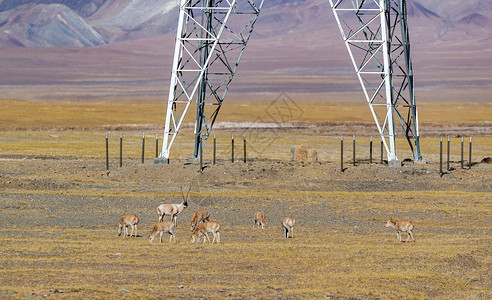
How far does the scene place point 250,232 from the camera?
22172 millimetres

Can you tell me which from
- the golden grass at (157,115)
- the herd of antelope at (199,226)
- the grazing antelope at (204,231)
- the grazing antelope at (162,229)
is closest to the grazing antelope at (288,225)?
the herd of antelope at (199,226)

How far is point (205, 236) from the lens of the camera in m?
21.0

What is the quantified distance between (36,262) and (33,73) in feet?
530

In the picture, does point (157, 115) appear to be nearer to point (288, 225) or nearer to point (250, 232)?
point (250, 232)

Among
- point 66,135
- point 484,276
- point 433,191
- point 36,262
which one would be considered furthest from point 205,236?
point 66,135

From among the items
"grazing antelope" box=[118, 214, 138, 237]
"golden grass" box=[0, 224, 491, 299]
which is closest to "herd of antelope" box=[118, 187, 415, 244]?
"grazing antelope" box=[118, 214, 138, 237]

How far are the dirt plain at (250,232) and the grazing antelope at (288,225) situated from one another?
0.99 ft

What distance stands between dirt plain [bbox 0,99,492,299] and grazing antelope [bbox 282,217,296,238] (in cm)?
30

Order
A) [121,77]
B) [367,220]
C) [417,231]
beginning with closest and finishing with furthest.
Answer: [417,231], [367,220], [121,77]

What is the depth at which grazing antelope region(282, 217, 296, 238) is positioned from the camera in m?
20.6

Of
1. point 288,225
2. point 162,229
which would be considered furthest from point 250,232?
point 162,229

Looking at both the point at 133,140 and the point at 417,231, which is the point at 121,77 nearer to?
the point at 133,140

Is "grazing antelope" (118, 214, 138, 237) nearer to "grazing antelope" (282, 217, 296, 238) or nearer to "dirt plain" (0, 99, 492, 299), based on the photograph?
"dirt plain" (0, 99, 492, 299)

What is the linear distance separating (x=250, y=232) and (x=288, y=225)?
65.7 inches
